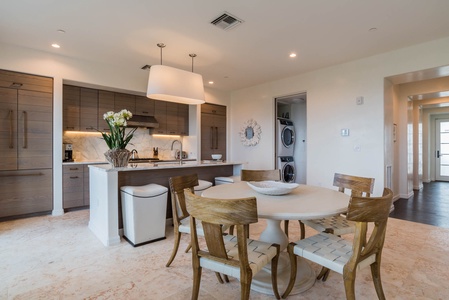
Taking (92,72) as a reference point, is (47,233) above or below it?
below

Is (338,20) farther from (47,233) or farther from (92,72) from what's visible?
(47,233)

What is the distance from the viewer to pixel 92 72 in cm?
406

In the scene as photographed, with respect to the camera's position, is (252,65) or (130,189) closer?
(130,189)

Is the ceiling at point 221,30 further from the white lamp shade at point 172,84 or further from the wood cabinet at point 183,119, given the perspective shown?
the wood cabinet at point 183,119

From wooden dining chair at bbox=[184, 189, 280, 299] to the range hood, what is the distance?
368 cm

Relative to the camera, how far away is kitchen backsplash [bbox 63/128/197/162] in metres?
4.49

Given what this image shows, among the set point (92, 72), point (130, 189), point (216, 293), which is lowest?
point (216, 293)

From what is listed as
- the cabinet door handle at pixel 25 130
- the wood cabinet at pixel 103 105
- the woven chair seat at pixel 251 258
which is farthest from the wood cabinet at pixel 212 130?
the woven chair seat at pixel 251 258

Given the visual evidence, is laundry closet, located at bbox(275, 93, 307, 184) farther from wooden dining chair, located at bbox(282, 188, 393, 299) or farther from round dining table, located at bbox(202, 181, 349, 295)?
wooden dining chair, located at bbox(282, 188, 393, 299)

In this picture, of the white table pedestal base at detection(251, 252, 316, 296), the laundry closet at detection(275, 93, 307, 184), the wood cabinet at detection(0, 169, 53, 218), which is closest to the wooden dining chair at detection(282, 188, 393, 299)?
the white table pedestal base at detection(251, 252, 316, 296)

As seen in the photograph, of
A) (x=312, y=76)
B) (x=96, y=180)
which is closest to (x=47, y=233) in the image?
(x=96, y=180)

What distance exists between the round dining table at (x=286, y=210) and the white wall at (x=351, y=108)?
2.32 meters

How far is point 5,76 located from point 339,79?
5204 mm

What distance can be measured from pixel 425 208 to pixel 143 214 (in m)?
4.65
